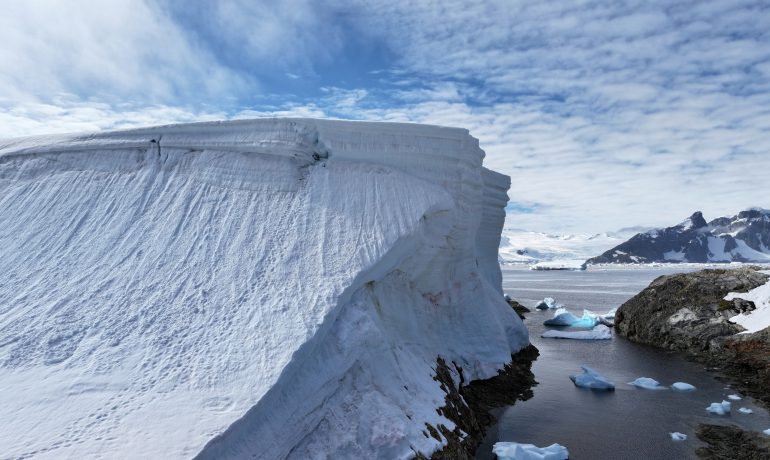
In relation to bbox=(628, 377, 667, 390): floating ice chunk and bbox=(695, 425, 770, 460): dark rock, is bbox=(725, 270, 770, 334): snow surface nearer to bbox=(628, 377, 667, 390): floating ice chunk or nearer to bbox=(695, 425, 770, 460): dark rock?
bbox=(628, 377, 667, 390): floating ice chunk

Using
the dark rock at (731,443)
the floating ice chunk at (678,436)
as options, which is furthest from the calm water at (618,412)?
the dark rock at (731,443)

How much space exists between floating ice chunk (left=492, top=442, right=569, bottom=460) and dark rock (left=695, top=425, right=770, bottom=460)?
2.93 m

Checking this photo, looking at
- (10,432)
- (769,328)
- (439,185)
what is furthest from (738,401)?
(10,432)

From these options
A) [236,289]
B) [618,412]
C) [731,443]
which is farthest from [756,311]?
[236,289]

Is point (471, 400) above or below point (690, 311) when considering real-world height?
below

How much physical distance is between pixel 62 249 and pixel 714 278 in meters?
25.3

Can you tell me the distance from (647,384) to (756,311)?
7555mm

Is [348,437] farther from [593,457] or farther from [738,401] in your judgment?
[738,401]

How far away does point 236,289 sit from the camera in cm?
820

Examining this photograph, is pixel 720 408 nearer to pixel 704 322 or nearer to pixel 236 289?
pixel 704 322

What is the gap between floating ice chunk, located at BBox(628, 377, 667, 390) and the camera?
15.9 m

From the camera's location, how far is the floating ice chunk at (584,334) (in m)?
24.8

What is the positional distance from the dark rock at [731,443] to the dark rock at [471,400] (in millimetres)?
4291

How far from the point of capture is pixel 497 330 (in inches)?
596
